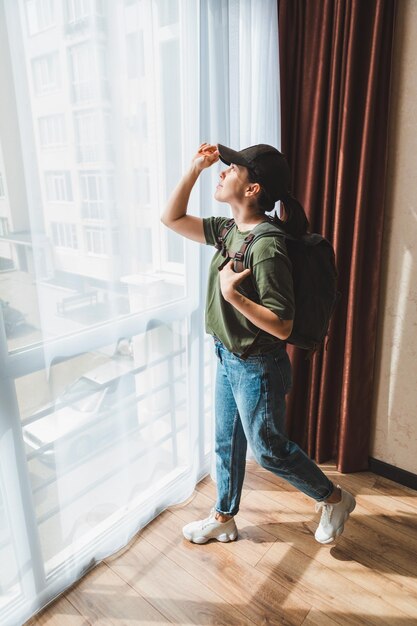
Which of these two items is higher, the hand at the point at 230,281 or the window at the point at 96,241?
the window at the point at 96,241

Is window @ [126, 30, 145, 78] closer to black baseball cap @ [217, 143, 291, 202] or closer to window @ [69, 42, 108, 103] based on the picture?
window @ [69, 42, 108, 103]

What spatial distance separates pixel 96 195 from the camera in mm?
1337

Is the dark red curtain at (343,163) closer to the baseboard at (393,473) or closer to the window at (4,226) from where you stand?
the baseboard at (393,473)

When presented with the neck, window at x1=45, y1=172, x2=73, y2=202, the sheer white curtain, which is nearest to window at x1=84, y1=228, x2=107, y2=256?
the sheer white curtain

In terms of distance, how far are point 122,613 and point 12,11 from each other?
5.80 feet

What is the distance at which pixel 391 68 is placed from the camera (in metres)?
1.73

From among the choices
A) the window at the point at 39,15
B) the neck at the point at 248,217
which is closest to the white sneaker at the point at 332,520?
the neck at the point at 248,217

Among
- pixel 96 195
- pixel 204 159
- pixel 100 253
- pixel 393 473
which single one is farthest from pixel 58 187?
pixel 393 473

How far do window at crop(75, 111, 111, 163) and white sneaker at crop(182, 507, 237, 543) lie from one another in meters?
1.39

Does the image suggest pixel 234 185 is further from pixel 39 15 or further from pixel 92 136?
pixel 39 15

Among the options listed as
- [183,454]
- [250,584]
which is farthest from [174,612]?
[183,454]

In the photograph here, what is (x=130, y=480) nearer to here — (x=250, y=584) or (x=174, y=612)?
(x=174, y=612)

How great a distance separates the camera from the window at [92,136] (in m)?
1.27

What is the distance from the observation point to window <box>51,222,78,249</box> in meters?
1.26
